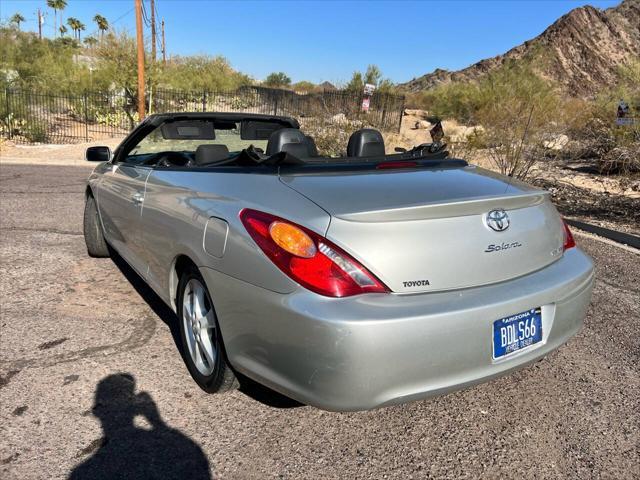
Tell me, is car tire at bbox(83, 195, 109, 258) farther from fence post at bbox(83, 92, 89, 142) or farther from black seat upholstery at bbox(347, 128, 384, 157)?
fence post at bbox(83, 92, 89, 142)

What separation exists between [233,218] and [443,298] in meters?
0.97

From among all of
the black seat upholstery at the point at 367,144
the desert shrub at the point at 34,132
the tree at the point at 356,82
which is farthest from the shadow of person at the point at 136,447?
the tree at the point at 356,82

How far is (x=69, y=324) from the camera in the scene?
139 inches

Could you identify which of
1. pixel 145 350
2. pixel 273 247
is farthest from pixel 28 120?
pixel 273 247

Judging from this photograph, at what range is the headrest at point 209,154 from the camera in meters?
3.18

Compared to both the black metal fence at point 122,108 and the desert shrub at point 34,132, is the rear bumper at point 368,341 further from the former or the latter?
the desert shrub at point 34,132

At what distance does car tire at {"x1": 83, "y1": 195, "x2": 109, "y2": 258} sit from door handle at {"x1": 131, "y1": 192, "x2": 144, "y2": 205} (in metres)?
1.47

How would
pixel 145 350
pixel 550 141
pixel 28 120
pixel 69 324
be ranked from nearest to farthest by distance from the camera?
pixel 145 350 < pixel 69 324 < pixel 550 141 < pixel 28 120

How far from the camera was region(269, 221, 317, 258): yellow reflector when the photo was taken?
2.03m

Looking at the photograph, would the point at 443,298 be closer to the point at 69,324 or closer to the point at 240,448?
the point at 240,448

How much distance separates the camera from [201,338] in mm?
2684

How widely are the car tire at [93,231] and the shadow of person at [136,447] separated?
250cm

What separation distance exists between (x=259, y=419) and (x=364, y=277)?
1007mm

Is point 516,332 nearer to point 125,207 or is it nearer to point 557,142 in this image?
point 125,207
